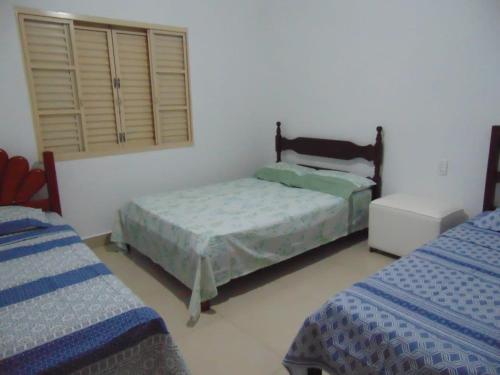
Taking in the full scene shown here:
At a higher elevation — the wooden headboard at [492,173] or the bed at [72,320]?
the wooden headboard at [492,173]

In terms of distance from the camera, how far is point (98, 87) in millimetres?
3229

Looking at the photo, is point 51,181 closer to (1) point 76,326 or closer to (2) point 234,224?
(2) point 234,224

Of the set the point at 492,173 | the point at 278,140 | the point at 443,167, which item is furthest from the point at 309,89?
the point at 492,173

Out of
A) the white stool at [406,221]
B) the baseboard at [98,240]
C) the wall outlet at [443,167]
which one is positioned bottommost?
the baseboard at [98,240]

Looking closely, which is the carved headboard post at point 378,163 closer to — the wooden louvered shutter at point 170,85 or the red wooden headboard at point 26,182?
the wooden louvered shutter at point 170,85

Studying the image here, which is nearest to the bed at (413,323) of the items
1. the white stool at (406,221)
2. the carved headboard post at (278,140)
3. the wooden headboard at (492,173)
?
the white stool at (406,221)

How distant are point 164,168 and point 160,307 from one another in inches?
63.5

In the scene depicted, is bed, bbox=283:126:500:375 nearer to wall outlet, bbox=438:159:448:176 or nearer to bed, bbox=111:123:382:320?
bed, bbox=111:123:382:320

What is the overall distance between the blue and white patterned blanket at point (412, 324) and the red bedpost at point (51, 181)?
2.28m

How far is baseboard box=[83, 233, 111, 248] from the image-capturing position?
335 centimetres

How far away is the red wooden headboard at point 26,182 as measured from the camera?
2750 millimetres

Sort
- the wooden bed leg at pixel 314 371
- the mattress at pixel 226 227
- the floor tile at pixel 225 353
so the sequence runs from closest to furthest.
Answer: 1. the wooden bed leg at pixel 314 371
2. the floor tile at pixel 225 353
3. the mattress at pixel 226 227

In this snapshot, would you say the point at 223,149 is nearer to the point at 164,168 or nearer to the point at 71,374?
the point at 164,168

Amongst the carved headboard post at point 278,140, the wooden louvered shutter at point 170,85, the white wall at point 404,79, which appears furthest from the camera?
the carved headboard post at point 278,140
